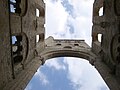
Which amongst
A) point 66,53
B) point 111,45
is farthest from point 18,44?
point 66,53

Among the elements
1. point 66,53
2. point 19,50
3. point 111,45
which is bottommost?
point 66,53

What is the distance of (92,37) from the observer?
2434cm

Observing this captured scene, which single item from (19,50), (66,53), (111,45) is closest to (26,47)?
(19,50)

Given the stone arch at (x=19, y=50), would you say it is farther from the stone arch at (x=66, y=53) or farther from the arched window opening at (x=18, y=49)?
the stone arch at (x=66, y=53)

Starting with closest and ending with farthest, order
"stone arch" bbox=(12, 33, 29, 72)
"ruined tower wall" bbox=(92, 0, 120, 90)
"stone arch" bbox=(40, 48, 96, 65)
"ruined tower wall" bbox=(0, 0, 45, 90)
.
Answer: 1. "ruined tower wall" bbox=(0, 0, 45, 90)
2. "ruined tower wall" bbox=(92, 0, 120, 90)
3. "stone arch" bbox=(12, 33, 29, 72)
4. "stone arch" bbox=(40, 48, 96, 65)

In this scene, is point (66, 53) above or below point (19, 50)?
below

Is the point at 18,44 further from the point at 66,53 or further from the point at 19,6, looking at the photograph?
the point at 66,53

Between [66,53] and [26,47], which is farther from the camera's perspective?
[66,53]

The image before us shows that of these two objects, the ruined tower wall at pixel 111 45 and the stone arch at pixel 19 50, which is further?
the stone arch at pixel 19 50

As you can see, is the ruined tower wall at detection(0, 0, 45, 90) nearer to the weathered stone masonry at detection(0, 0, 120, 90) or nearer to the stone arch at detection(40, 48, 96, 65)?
the weathered stone masonry at detection(0, 0, 120, 90)

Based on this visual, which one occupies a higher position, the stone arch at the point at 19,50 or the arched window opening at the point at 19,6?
the arched window opening at the point at 19,6

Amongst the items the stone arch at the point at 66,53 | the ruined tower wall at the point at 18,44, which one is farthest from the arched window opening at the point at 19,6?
the stone arch at the point at 66,53

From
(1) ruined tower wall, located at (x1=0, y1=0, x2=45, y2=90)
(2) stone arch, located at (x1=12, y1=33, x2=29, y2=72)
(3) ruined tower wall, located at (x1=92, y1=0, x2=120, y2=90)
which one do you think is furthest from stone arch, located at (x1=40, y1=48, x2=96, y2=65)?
(2) stone arch, located at (x1=12, y1=33, x2=29, y2=72)

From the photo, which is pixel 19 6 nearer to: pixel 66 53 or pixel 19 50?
pixel 19 50
